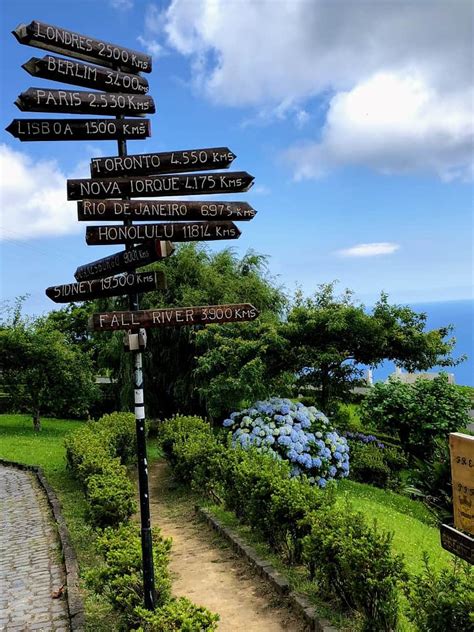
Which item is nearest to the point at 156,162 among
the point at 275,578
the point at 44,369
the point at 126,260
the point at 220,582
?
the point at 126,260

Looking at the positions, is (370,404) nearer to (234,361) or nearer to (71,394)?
(234,361)

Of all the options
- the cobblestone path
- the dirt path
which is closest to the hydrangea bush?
the dirt path

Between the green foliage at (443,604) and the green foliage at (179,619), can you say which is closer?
the green foliage at (443,604)

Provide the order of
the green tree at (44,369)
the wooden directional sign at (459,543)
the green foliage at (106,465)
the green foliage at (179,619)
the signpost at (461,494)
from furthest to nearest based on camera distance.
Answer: the green tree at (44,369) < the green foliage at (106,465) < the green foliage at (179,619) < the signpost at (461,494) < the wooden directional sign at (459,543)

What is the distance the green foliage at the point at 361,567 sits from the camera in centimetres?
489

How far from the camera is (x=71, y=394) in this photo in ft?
74.6

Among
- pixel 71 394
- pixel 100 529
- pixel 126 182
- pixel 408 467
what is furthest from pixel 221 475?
pixel 71 394

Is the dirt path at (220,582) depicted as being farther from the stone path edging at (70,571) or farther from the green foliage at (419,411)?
the green foliage at (419,411)

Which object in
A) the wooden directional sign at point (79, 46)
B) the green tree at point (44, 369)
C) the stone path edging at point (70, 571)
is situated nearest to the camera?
the wooden directional sign at point (79, 46)

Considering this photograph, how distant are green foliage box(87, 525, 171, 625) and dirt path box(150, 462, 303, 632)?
28.7 inches

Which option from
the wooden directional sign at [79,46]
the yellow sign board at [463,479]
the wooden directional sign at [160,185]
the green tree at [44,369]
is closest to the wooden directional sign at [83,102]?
the wooden directional sign at [79,46]

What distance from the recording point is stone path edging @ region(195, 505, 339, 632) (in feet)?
17.4

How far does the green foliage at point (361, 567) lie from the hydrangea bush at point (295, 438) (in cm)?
585

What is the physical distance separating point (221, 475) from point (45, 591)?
126 inches
